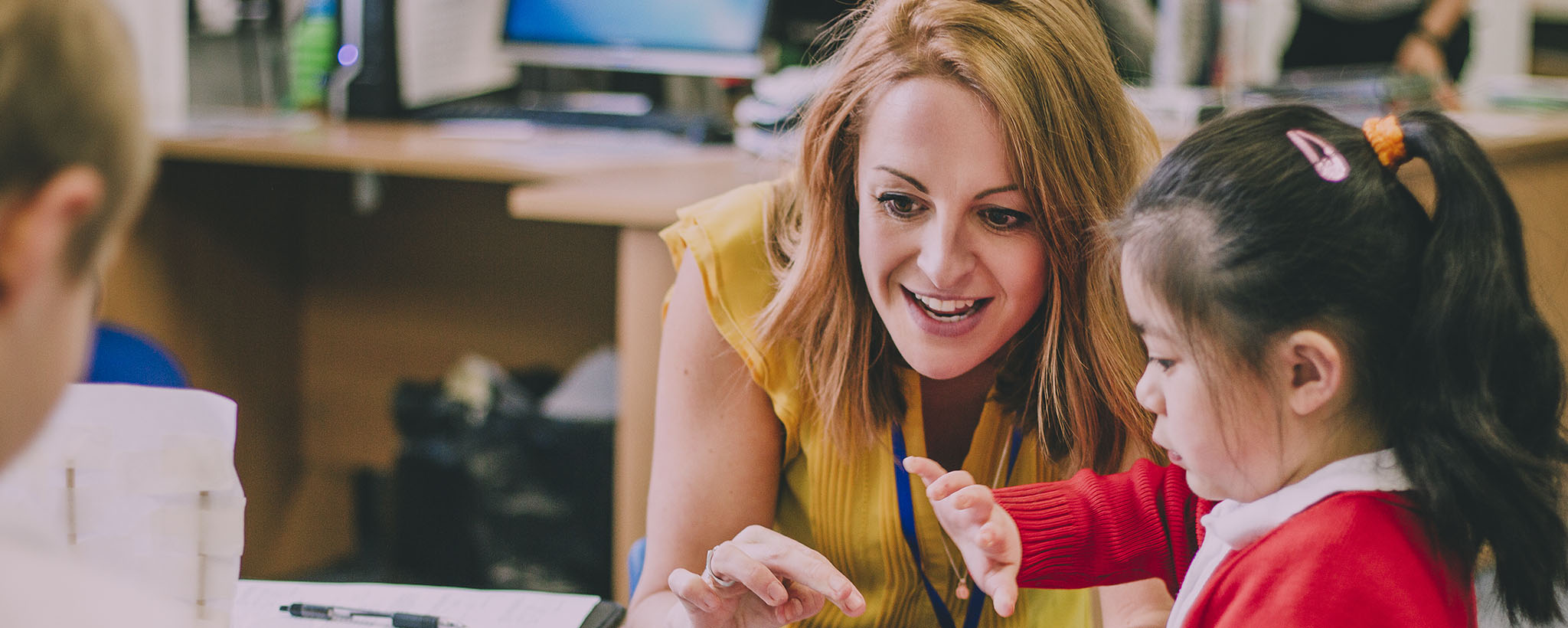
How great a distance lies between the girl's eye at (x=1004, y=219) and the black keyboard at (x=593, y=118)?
1.34 metres

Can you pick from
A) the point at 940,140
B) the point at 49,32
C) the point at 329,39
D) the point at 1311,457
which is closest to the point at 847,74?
the point at 940,140

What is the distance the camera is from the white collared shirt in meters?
0.68

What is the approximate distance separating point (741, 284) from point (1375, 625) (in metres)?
0.54

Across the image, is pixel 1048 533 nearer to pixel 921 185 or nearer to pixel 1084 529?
pixel 1084 529

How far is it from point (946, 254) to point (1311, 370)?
0.25m

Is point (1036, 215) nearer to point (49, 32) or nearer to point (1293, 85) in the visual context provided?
point (49, 32)

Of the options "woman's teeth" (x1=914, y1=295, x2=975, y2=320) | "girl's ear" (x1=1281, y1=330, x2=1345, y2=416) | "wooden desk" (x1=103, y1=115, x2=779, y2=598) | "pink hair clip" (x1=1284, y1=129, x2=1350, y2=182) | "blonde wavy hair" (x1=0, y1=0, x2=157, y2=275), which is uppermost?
"blonde wavy hair" (x1=0, y1=0, x2=157, y2=275)

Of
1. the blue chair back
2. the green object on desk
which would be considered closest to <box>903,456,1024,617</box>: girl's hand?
the blue chair back

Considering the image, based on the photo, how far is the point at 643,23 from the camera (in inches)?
93.0

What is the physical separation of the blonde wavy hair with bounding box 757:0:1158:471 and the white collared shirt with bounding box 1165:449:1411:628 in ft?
0.65

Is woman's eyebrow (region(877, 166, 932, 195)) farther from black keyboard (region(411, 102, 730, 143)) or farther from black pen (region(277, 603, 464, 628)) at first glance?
black keyboard (region(411, 102, 730, 143))

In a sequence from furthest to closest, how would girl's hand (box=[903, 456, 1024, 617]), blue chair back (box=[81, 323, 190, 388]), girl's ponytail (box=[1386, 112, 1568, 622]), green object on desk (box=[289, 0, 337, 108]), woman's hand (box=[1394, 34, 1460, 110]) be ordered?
woman's hand (box=[1394, 34, 1460, 110]), green object on desk (box=[289, 0, 337, 108]), blue chair back (box=[81, 323, 190, 388]), girl's hand (box=[903, 456, 1024, 617]), girl's ponytail (box=[1386, 112, 1568, 622])

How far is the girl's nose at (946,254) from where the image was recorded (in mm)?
839

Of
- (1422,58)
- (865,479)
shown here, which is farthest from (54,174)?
(1422,58)
